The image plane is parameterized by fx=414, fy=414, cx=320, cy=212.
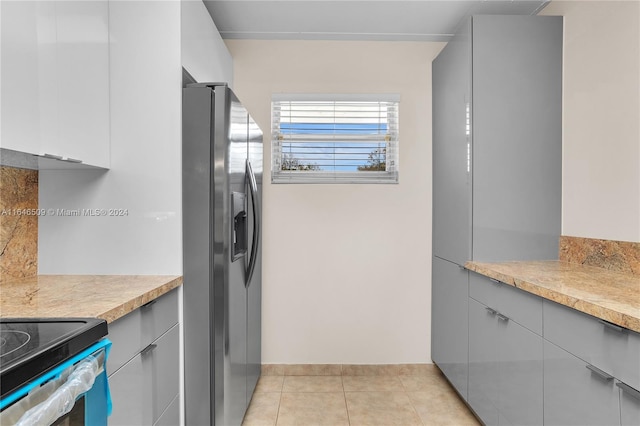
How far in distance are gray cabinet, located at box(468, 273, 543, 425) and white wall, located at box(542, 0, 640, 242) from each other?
26.4 inches

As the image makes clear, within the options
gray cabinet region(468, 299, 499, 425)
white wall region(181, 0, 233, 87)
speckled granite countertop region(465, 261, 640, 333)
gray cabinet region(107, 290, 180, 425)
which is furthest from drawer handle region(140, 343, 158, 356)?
gray cabinet region(468, 299, 499, 425)

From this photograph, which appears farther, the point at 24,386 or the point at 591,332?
the point at 591,332

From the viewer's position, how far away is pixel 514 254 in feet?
8.25

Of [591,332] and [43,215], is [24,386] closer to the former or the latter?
[43,215]

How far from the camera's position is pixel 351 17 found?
286 centimetres

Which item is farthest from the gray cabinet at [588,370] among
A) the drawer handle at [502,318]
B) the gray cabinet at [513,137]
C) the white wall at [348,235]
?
the white wall at [348,235]

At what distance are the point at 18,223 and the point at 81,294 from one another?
676 millimetres

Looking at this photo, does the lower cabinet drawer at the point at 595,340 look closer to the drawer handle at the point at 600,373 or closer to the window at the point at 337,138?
the drawer handle at the point at 600,373

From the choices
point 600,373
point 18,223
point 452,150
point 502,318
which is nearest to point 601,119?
point 452,150

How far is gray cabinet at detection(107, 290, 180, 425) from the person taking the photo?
4.46 feet

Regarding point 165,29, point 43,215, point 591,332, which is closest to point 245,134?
point 165,29

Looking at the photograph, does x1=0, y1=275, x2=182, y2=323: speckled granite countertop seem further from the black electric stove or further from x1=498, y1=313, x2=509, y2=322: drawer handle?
x1=498, y1=313, x2=509, y2=322: drawer handle

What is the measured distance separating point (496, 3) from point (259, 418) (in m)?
3.05

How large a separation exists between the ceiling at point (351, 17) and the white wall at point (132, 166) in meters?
0.87
